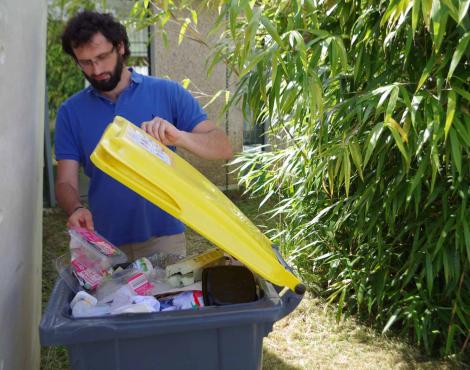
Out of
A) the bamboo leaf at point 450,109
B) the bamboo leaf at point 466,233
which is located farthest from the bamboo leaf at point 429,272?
the bamboo leaf at point 450,109

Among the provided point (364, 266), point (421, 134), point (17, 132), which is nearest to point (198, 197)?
point (17, 132)

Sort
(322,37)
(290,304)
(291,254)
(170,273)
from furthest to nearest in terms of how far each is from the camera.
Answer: (291,254), (322,37), (170,273), (290,304)

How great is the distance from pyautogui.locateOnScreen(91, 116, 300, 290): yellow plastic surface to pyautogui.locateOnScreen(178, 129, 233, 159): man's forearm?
0.44 metres

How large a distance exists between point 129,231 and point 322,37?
1.12 m

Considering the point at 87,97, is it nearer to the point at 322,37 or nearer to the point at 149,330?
the point at 322,37

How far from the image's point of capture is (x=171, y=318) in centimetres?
127

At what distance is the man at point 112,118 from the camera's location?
2.12 meters

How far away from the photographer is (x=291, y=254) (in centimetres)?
350

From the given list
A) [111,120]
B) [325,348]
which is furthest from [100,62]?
[325,348]

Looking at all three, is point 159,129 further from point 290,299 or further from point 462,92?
point 462,92

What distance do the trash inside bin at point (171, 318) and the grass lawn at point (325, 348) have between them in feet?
5.45

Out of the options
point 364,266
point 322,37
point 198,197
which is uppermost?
point 322,37

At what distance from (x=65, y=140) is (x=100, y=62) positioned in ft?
1.16

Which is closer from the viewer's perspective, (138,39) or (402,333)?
(402,333)
